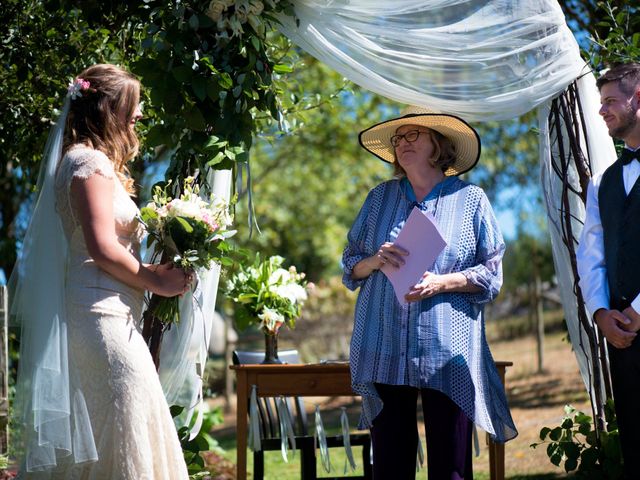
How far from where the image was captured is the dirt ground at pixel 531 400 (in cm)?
697

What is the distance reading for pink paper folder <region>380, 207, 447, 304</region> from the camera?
359 cm

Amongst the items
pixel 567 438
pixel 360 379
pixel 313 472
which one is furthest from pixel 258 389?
pixel 567 438

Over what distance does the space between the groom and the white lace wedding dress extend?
1.68 metres

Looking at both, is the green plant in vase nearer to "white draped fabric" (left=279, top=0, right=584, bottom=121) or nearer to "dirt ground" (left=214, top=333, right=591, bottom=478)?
"white draped fabric" (left=279, top=0, right=584, bottom=121)

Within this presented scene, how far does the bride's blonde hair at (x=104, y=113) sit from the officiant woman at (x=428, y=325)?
1.12m

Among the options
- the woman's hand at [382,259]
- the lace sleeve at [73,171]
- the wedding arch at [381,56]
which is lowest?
the woman's hand at [382,259]

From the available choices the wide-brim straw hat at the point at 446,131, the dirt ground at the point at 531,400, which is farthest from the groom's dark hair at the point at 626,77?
the dirt ground at the point at 531,400

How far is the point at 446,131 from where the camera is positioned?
13.2 ft

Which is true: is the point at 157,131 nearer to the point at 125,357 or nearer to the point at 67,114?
the point at 67,114

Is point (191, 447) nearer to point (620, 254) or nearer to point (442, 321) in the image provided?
point (442, 321)

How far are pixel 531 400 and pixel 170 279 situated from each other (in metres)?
8.16

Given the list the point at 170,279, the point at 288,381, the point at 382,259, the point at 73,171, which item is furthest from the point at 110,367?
the point at 288,381

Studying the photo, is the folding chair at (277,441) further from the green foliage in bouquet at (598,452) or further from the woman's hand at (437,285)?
the woman's hand at (437,285)

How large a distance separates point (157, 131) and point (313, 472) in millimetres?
2320
